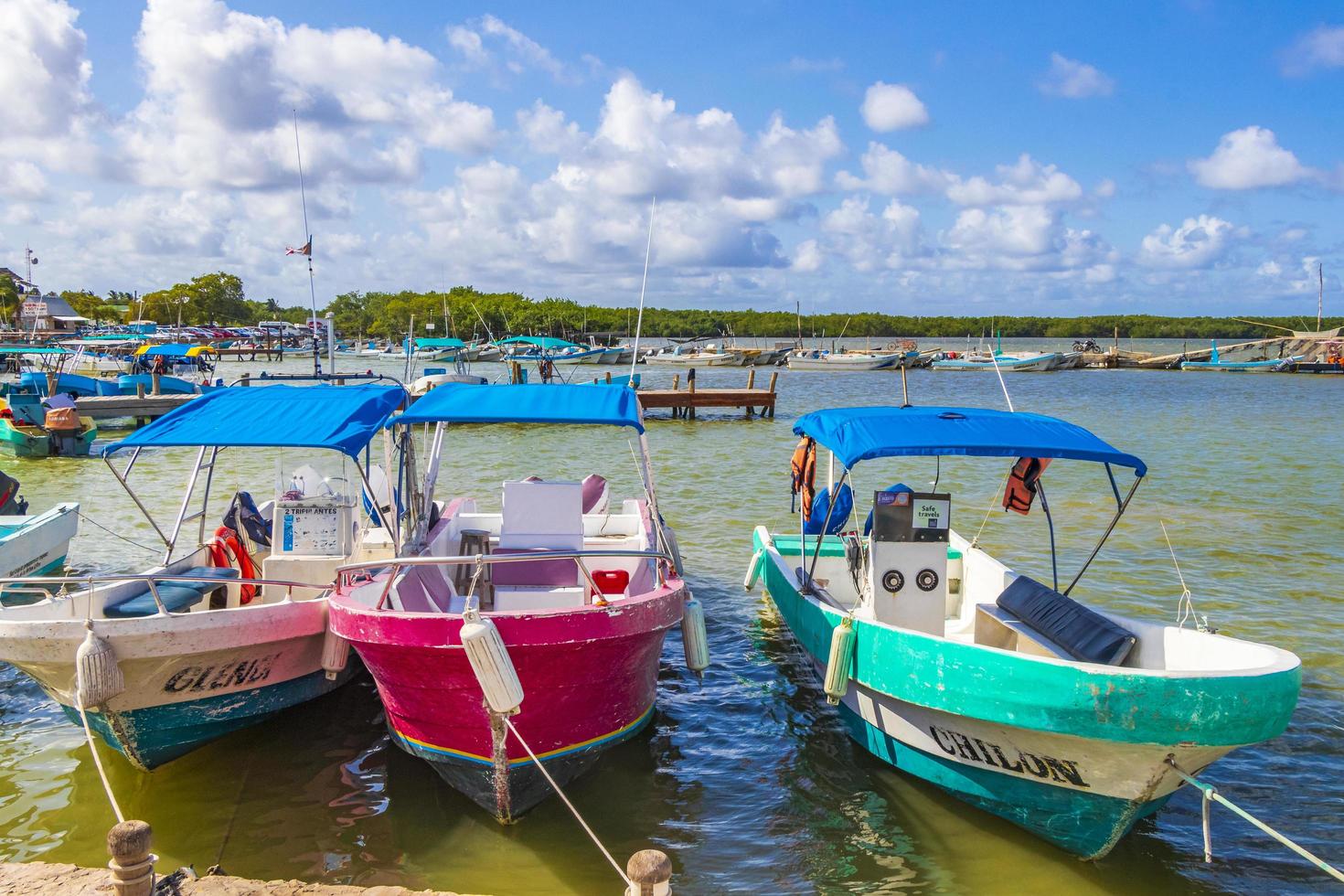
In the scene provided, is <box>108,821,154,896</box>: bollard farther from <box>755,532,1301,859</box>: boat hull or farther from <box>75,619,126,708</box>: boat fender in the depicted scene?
<box>755,532,1301,859</box>: boat hull

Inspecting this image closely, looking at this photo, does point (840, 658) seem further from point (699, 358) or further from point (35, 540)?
point (699, 358)

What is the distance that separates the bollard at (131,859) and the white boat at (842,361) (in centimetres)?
6631

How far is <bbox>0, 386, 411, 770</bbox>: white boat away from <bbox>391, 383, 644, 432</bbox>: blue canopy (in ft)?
1.79

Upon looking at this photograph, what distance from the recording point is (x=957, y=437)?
24.4 ft

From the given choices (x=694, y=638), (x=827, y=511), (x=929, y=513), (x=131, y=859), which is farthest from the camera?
(x=827, y=511)

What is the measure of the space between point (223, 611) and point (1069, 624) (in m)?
6.16

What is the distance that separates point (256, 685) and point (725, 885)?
152 inches

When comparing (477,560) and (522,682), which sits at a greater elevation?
(477,560)

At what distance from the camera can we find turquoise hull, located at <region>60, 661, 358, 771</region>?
23.0ft

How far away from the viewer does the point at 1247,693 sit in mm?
5426

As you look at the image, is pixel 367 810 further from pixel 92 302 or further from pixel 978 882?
pixel 92 302

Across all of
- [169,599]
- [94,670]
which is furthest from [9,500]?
[94,670]

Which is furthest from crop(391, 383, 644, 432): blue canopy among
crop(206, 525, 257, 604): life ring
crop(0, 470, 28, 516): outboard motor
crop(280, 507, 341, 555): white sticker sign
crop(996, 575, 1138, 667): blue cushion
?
crop(0, 470, 28, 516): outboard motor

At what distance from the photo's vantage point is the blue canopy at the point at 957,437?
285 inches
